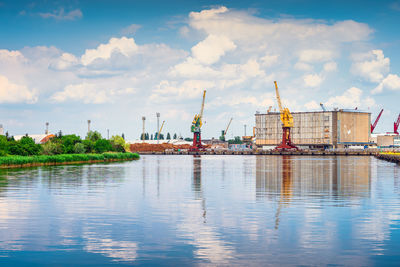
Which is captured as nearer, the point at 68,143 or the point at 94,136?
the point at 68,143

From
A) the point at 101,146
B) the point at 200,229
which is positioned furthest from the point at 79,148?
the point at 200,229

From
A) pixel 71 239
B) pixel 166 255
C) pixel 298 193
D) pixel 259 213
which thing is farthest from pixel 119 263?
pixel 298 193

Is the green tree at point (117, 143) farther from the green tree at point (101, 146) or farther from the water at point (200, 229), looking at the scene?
the water at point (200, 229)

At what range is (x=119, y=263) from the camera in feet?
53.8

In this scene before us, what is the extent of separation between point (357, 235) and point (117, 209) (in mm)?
14516

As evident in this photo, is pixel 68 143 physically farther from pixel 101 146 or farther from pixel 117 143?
pixel 117 143

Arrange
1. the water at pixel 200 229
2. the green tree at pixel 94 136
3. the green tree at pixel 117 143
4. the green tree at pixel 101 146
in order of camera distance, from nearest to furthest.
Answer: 1. the water at pixel 200 229
2. the green tree at pixel 101 146
3. the green tree at pixel 94 136
4. the green tree at pixel 117 143

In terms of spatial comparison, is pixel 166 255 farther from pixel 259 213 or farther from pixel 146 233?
pixel 259 213

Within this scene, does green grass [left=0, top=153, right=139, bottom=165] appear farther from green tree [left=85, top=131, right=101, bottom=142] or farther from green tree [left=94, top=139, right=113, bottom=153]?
green tree [left=85, top=131, right=101, bottom=142]

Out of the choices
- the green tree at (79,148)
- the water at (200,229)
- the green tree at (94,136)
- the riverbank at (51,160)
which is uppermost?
the green tree at (94,136)

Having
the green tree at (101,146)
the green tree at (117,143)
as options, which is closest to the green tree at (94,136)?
the green tree at (101,146)

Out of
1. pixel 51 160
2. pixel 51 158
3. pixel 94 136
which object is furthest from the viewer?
Result: pixel 94 136

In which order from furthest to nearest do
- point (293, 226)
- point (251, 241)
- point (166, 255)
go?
point (293, 226) < point (251, 241) < point (166, 255)

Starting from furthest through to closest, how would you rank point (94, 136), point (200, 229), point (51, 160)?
1. point (94, 136)
2. point (51, 160)
3. point (200, 229)
